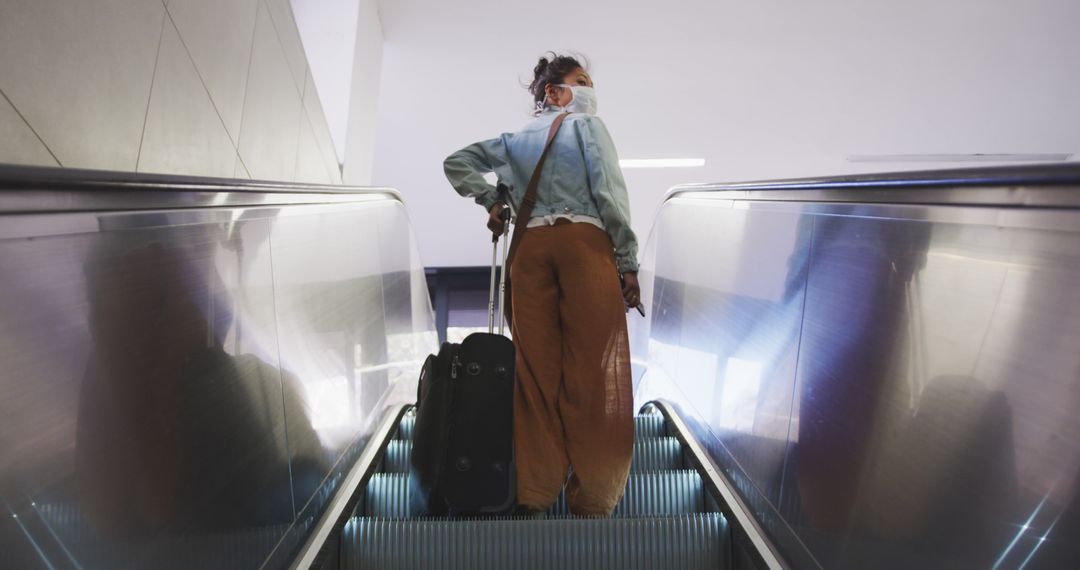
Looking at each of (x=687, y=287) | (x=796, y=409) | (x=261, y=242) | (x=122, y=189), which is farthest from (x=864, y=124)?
(x=122, y=189)

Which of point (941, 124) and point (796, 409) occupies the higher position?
point (941, 124)

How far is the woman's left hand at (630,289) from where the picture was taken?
272 centimetres

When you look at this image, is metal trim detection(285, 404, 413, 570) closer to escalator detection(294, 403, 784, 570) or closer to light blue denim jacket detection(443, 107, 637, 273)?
escalator detection(294, 403, 784, 570)

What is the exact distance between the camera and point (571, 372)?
98.7 inches

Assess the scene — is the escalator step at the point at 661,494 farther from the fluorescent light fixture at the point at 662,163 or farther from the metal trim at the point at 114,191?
the fluorescent light fixture at the point at 662,163

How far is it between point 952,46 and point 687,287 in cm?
530

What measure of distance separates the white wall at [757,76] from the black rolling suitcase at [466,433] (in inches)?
201

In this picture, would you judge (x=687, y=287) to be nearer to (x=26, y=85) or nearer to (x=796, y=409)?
(x=796, y=409)

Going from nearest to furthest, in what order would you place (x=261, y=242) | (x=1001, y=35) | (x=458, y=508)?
1. (x=261, y=242)
2. (x=458, y=508)
3. (x=1001, y=35)

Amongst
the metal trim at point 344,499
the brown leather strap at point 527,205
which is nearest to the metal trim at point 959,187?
the brown leather strap at point 527,205

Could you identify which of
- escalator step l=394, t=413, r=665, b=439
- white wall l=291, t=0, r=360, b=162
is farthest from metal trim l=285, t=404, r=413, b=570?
white wall l=291, t=0, r=360, b=162

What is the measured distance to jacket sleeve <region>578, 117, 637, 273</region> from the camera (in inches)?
103

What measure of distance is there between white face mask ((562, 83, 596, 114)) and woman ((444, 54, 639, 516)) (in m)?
0.07

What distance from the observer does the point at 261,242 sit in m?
1.91
